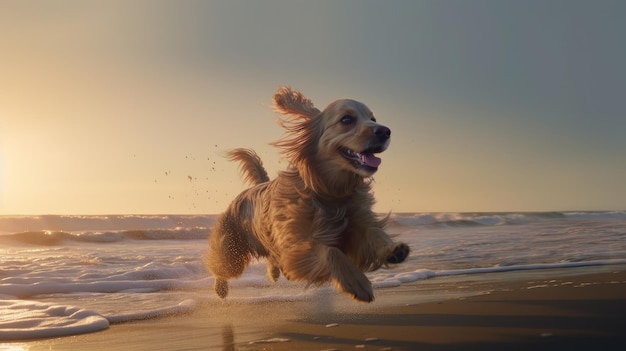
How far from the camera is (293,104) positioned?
5.46 m

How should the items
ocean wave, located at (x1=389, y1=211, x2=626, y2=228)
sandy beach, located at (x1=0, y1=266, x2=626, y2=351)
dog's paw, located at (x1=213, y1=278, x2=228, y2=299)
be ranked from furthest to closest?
ocean wave, located at (x1=389, y1=211, x2=626, y2=228) < dog's paw, located at (x1=213, y1=278, x2=228, y2=299) < sandy beach, located at (x1=0, y1=266, x2=626, y2=351)

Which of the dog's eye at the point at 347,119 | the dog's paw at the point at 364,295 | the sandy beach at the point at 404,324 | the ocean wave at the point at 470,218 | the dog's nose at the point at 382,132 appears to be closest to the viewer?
the sandy beach at the point at 404,324

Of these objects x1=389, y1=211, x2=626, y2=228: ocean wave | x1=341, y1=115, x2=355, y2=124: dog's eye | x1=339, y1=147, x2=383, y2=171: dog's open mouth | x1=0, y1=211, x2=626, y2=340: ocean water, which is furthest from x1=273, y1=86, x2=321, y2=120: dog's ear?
x1=389, y1=211, x2=626, y2=228: ocean wave

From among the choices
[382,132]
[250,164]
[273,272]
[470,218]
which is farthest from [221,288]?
[470,218]

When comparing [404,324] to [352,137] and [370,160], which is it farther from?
[352,137]

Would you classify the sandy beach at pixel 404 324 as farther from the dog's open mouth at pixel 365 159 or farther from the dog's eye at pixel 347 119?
the dog's eye at pixel 347 119

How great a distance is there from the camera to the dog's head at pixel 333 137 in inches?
184

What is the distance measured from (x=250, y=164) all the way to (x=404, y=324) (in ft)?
9.14

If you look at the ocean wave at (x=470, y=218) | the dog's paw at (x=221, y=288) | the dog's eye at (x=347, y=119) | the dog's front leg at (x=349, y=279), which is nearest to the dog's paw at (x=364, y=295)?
the dog's front leg at (x=349, y=279)

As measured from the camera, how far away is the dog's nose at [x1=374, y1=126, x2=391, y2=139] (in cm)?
460

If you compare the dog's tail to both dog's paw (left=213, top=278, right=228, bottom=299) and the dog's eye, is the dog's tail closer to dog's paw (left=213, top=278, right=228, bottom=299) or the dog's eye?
dog's paw (left=213, top=278, right=228, bottom=299)

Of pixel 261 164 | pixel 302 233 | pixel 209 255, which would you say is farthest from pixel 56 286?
pixel 302 233

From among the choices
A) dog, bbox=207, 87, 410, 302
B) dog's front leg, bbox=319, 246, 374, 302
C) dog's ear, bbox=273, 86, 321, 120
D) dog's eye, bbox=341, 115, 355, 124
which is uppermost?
dog's ear, bbox=273, 86, 321, 120

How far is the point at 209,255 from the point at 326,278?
206cm
